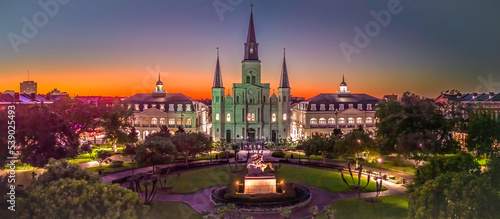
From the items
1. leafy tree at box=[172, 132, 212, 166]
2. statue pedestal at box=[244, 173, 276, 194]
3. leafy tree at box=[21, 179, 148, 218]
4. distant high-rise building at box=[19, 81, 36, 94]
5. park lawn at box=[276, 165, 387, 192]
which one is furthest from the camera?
distant high-rise building at box=[19, 81, 36, 94]

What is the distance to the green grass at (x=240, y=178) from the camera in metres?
41.8

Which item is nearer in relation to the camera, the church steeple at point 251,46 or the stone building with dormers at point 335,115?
the stone building with dormers at point 335,115

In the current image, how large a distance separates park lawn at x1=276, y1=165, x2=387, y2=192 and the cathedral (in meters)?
34.2

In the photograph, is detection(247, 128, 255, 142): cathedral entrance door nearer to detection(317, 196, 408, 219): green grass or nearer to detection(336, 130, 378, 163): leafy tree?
detection(336, 130, 378, 163): leafy tree

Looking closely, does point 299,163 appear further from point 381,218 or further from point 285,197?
point 381,218

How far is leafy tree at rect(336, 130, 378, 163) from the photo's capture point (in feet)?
164

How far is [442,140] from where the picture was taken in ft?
161

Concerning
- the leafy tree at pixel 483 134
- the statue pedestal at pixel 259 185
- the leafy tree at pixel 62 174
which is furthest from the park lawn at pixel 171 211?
the leafy tree at pixel 483 134

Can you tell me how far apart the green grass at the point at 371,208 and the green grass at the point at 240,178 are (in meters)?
4.94

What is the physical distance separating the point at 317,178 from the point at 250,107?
43774 millimetres

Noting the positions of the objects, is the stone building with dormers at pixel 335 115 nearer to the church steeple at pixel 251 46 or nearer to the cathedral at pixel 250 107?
the cathedral at pixel 250 107

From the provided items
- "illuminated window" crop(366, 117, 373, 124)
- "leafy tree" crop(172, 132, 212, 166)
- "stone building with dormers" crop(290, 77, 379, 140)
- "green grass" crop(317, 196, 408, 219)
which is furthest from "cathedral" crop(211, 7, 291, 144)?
"green grass" crop(317, 196, 408, 219)

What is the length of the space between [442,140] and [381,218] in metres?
24.6

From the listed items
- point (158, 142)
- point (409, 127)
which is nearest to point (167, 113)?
point (158, 142)
